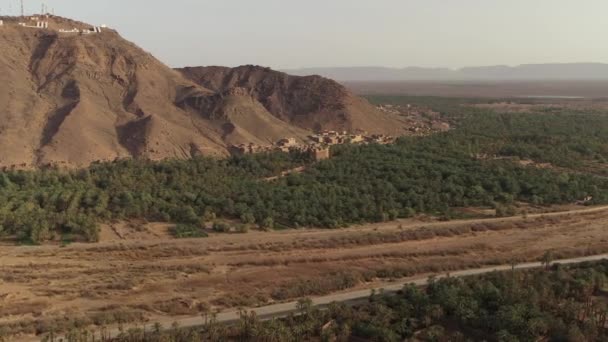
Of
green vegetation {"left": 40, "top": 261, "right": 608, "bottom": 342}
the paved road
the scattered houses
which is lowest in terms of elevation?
the paved road

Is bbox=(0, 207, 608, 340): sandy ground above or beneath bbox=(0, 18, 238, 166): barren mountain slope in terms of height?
beneath

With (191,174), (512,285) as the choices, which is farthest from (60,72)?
(512,285)

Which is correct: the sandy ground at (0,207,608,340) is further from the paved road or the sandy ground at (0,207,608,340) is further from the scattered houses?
the scattered houses

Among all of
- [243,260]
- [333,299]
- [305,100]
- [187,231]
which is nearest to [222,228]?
[187,231]

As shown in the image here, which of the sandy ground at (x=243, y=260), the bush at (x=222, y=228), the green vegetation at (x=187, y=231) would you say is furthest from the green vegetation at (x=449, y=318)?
the bush at (x=222, y=228)

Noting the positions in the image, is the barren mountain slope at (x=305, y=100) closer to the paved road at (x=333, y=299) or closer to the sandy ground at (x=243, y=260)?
the sandy ground at (x=243, y=260)

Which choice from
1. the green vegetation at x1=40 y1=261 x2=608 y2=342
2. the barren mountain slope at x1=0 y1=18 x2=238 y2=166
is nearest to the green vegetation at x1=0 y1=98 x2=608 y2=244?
the barren mountain slope at x1=0 y1=18 x2=238 y2=166
